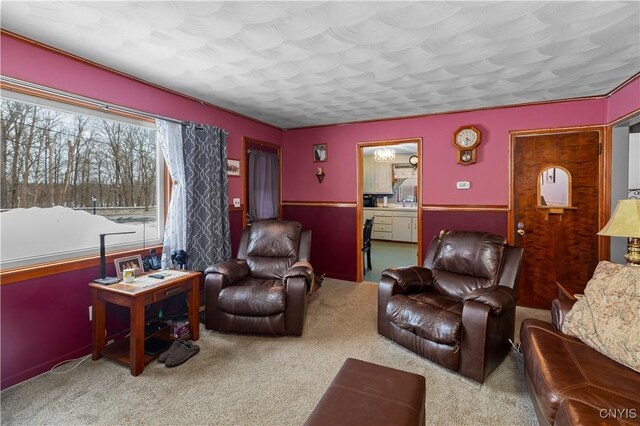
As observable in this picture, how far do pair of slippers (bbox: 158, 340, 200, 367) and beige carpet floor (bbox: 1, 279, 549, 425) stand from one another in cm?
5

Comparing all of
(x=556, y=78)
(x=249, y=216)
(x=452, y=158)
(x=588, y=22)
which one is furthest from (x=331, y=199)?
(x=588, y=22)

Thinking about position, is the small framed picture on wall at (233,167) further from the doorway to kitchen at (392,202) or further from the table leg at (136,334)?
the doorway to kitchen at (392,202)

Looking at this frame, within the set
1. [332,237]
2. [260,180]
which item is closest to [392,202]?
[332,237]

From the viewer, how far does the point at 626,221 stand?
2.20 metres

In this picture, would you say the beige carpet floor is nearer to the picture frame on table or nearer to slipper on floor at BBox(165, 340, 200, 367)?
slipper on floor at BBox(165, 340, 200, 367)

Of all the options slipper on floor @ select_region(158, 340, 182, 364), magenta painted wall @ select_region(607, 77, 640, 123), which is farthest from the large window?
magenta painted wall @ select_region(607, 77, 640, 123)

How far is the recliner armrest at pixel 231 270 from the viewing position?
298 centimetres

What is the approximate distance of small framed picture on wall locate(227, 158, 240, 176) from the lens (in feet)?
13.2

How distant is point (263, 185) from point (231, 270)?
203cm

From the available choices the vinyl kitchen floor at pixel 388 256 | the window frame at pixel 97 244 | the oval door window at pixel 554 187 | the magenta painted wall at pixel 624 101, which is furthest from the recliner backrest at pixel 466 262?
the window frame at pixel 97 244

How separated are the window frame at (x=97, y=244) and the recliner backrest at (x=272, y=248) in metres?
0.93

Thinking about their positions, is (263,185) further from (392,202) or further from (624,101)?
(392,202)

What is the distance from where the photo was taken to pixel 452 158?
407 cm

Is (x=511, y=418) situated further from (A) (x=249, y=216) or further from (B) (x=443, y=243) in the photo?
(A) (x=249, y=216)
